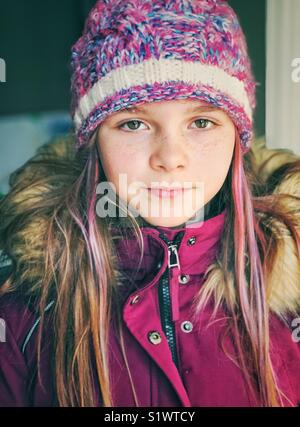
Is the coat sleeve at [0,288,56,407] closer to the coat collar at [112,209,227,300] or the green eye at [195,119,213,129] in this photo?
the coat collar at [112,209,227,300]

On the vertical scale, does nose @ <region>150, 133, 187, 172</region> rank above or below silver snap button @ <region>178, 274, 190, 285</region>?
above

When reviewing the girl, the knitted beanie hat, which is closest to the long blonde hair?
the girl

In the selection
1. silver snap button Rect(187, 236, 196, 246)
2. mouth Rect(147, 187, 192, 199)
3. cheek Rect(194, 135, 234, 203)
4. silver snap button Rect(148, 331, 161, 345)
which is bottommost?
silver snap button Rect(148, 331, 161, 345)

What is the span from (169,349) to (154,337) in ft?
0.10

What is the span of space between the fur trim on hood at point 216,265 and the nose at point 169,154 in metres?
0.16

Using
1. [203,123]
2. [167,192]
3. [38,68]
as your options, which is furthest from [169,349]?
[38,68]

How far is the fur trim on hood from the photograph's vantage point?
747mm

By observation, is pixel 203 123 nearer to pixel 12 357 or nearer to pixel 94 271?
pixel 94 271

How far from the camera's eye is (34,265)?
77 cm

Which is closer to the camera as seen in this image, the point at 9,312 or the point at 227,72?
the point at 227,72

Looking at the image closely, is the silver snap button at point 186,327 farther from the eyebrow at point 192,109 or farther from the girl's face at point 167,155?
the eyebrow at point 192,109

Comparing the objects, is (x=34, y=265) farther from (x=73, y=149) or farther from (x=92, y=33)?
(x=92, y=33)
